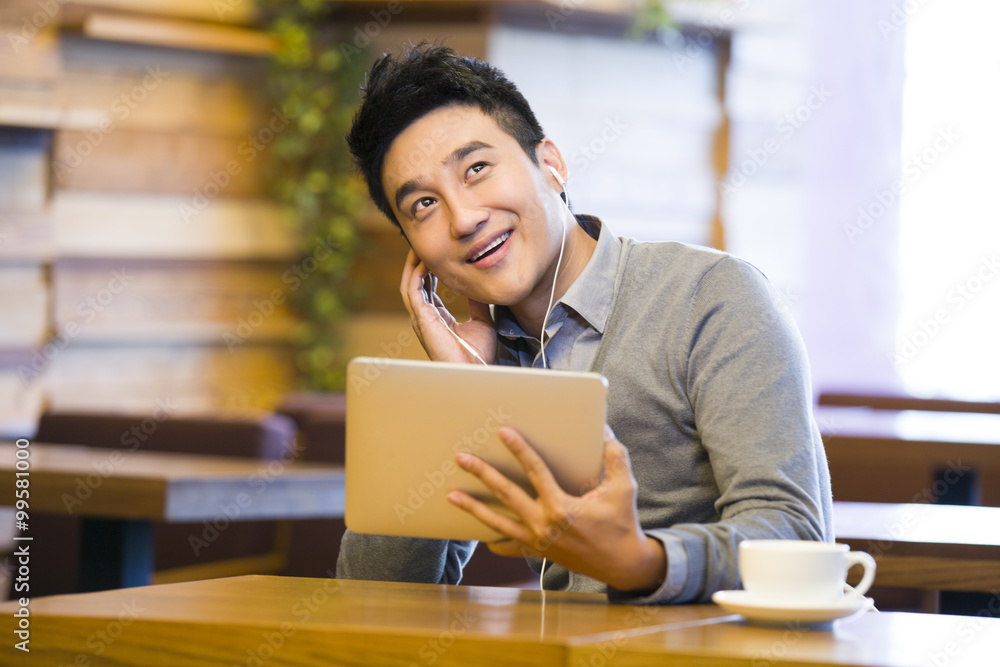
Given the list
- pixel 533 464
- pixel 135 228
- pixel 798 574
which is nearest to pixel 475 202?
pixel 533 464

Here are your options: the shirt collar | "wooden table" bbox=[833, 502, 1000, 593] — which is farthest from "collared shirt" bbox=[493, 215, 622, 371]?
"wooden table" bbox=[833, 502, 1000, 593]

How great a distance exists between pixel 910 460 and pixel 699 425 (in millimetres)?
1489

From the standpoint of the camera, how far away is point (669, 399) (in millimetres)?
1433

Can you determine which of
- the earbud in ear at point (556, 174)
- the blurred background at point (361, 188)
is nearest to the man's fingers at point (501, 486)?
the earbud in ear at point (556, 174)

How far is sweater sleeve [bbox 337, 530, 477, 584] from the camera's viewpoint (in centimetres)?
154

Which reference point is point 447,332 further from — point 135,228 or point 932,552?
point 135,228

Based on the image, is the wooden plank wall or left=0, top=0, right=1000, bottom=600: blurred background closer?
the wooden plank wall

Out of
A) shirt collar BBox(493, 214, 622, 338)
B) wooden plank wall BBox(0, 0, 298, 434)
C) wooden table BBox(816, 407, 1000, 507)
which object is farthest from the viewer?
wooden plank wall BBox(0, 0, 298, 434)

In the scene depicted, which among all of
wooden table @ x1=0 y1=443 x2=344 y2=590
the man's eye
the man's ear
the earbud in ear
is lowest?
wooden table @ x1=0 y1=443 x2=344 y2=590

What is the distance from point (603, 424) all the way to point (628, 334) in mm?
383

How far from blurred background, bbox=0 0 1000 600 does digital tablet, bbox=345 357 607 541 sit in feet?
9.45

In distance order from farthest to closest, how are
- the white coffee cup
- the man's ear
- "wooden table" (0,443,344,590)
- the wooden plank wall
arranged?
the wooden plank wall
"wooden table" (0,443,344,590)
the man's ear
the white coffee cup

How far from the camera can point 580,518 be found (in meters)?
1.12

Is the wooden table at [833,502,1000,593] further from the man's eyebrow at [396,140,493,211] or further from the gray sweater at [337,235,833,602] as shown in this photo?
the man's eyebrow at [396,140,493,211]
